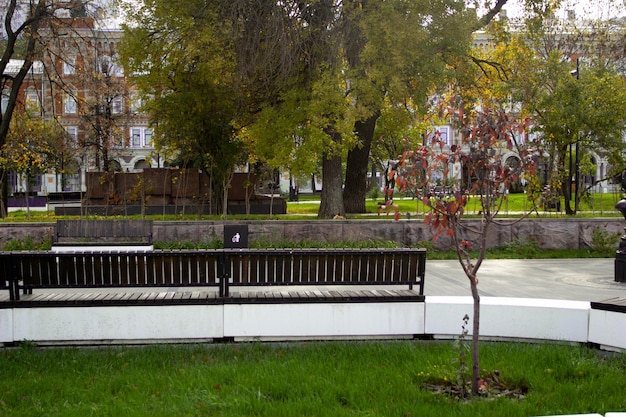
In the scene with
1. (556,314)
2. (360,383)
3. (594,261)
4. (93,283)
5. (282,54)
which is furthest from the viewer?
(282,54)

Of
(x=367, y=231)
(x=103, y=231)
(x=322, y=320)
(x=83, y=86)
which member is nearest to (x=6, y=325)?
(x=322, y=320)

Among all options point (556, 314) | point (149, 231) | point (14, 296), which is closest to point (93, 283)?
point (14, 296)

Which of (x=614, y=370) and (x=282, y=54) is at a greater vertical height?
(x=282, y=54)

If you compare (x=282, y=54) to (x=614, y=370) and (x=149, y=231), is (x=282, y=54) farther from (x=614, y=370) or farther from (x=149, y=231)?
(x=614, y=370)

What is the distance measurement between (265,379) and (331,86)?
10725 millimetres

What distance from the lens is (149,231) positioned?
13180 mm

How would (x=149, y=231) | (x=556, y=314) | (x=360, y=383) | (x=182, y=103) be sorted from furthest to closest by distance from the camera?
1. (x=182, y=103)
2. (x=149, y=231)
3. (x=556, y=314)
4. (x=360, y=383)

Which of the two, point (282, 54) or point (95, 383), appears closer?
point (95, 383)

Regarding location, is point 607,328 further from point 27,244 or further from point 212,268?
point 27,244

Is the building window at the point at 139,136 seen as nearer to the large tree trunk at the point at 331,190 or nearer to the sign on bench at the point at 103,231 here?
the large tree trunk at the point at 331,190

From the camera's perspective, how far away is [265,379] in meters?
5.13

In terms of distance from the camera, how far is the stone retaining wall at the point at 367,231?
1459cm

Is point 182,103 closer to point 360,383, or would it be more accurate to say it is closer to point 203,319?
point 203,319

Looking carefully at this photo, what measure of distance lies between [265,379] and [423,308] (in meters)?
2.04
